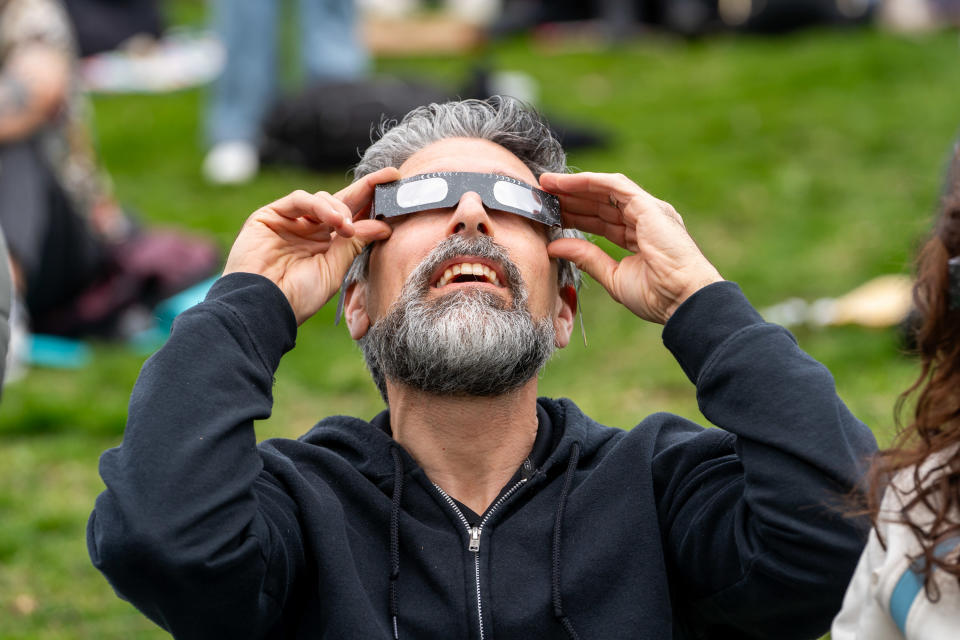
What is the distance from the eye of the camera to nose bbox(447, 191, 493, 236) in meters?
3.41

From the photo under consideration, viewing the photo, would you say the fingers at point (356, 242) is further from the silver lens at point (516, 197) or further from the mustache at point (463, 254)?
the silver lens at point (516, 197)

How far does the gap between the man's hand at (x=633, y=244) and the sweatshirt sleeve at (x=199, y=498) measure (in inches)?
38.7

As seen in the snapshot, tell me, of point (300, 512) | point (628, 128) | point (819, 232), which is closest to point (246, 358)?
point (300, 512)

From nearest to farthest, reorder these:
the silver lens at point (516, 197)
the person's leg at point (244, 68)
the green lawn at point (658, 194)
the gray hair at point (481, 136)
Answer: the silver lens at point (516, 197) < the gray hair at point (481, 136) < the green lawn at point (658, 194) < the person's leg at point (244, 68)

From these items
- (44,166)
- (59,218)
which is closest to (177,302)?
(59,218)

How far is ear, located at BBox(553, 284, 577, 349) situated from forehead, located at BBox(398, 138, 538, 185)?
0.37 meters

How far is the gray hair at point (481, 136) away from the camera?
3.80 m

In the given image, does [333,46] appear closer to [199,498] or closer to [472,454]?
[472,454]

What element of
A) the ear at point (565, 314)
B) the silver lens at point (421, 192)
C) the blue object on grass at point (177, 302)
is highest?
the silver lens at point (421, 192)

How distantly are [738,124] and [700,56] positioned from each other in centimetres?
269

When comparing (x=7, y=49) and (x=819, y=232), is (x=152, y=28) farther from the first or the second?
(x=819, y=232)

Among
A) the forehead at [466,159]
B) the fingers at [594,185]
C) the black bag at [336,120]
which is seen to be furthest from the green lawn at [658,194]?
the forehead at [466,159]

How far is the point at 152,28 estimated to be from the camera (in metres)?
14.7

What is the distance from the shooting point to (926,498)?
2.23m
